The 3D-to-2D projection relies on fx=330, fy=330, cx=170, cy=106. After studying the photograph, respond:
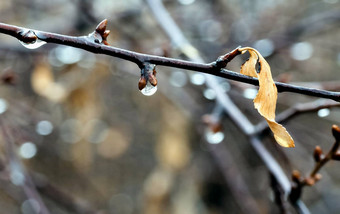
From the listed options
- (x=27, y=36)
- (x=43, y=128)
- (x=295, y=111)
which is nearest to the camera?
(x=27, y=36)

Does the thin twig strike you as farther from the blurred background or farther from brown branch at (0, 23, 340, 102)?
brown branch at (0, 23, 340, 102)

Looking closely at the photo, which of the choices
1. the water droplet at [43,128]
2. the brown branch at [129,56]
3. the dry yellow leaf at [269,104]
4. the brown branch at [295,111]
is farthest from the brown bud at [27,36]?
Answer: the water droplet at [43,128]

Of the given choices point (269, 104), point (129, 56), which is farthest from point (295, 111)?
point (129, 56)

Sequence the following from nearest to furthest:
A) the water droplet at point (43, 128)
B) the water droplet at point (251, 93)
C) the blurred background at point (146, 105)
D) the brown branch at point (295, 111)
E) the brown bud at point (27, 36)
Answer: the brown bud at point (27, 36)
the brown branch at point (295, 111)
the water droplet at point (251, 93)
the blurred background at point (146, 105)
the water droplet at point (43, 128)

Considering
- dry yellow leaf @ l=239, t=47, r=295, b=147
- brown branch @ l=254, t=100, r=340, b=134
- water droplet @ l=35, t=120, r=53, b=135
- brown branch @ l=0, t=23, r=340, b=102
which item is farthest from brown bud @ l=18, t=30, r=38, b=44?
water droplet @ l=35, t=120, r=53, b=135

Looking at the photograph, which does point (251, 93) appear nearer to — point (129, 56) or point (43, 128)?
point (129, 56)

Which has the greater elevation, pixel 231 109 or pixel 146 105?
pixel 146 105

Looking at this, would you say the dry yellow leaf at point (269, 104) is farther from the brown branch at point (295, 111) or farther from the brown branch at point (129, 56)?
the brown branch at point (295, 111)

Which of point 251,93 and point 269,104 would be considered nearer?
point 269,104

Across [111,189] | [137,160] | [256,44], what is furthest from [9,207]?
[256,44]
